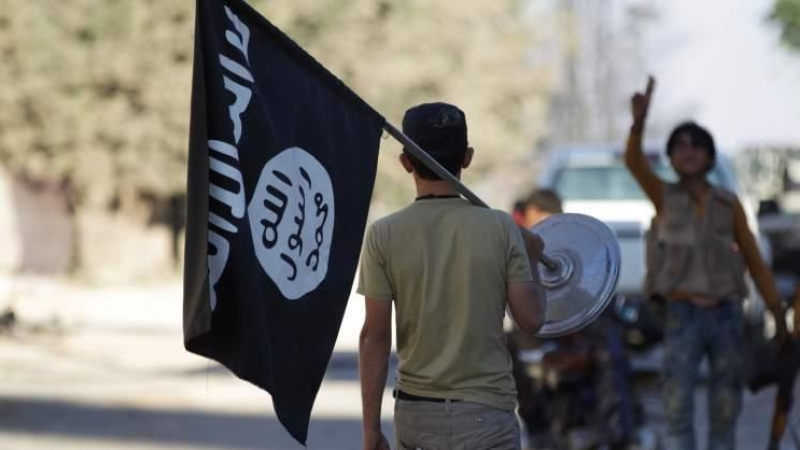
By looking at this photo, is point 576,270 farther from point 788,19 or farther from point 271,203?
point 788,19

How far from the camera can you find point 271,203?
4672 mm

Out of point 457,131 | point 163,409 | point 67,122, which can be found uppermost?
point 67,122

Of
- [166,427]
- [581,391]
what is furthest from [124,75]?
[581,391]

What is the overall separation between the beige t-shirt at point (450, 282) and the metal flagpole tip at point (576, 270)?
20.7 inches

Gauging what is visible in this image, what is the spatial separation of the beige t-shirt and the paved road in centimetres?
506

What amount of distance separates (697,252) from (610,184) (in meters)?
8.12

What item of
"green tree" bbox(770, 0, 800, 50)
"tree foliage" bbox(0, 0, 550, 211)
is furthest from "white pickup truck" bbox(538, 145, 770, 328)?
"tree foliage" bbox(0, 0, 550, 211)

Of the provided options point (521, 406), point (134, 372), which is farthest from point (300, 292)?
point (134, 372)

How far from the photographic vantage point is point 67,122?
3550 cm

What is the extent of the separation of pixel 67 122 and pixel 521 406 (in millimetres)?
26478

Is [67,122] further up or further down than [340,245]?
further up

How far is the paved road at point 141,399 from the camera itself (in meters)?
12.2

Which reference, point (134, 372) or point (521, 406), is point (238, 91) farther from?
point (134, 372)

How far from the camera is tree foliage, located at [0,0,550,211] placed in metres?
34.7
